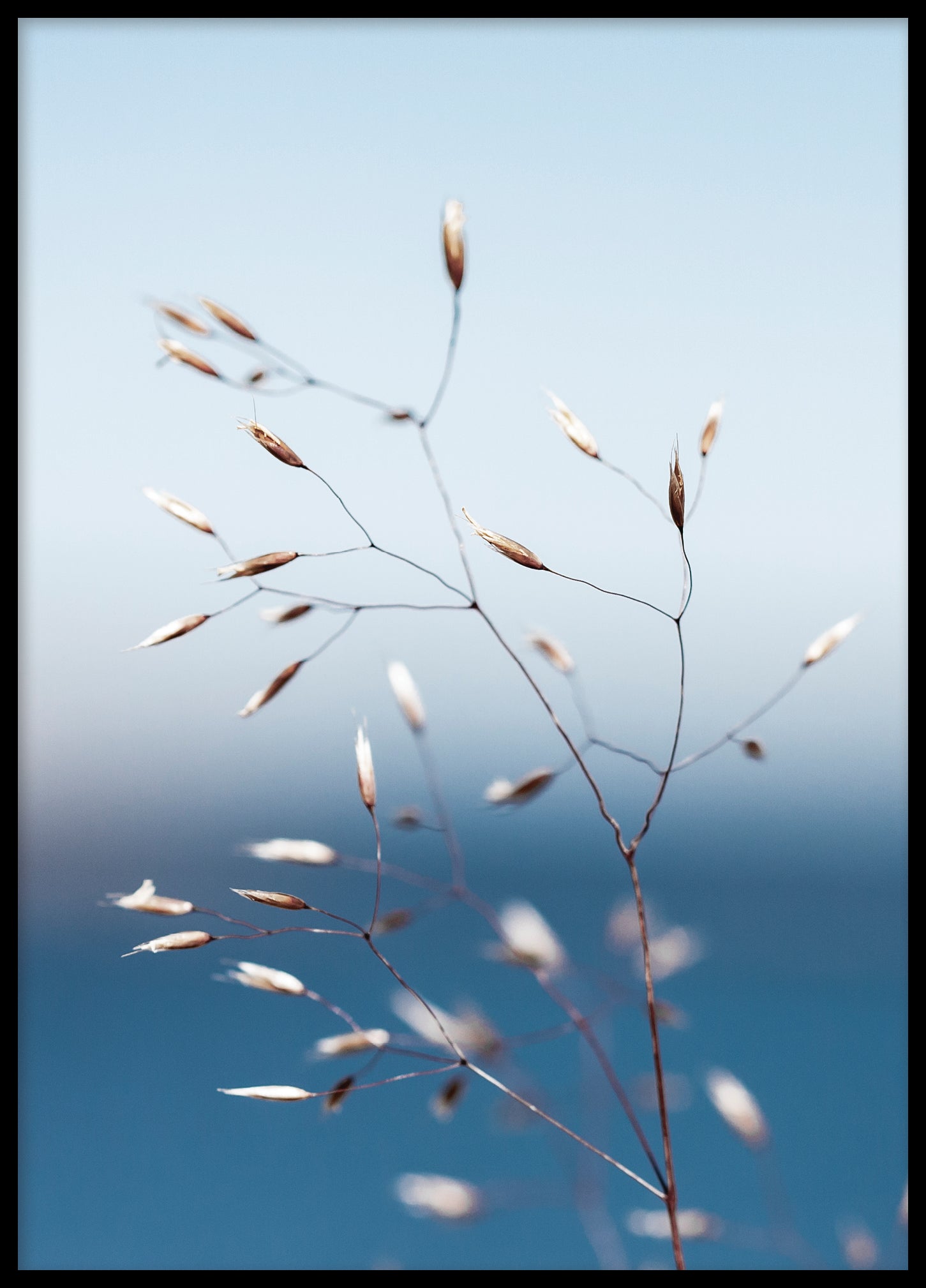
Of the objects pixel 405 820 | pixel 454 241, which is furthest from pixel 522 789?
pixel 454 241

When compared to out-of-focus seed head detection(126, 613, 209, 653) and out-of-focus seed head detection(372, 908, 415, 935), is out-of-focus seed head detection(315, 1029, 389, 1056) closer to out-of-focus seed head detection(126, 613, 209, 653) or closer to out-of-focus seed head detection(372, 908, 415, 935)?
out-of-focus seed head detection(372, 908, 415, 935)

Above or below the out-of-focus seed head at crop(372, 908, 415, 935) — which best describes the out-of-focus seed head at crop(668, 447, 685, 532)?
above

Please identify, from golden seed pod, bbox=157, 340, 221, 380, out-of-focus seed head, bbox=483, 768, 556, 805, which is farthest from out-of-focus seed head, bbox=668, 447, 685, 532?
golden seed pod, bbox=157, 340, 221, 380

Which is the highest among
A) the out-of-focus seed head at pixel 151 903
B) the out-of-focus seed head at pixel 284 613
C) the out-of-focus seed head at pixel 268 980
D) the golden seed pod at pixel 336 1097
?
the out-of-focus seed head at pixel 284 613

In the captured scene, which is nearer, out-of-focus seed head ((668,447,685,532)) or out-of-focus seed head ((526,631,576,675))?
out-of-focus seed head ((668,447,685,532))

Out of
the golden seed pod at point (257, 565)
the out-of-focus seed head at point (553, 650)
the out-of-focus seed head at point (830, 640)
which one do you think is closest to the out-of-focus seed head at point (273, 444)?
the golden seed pod at point (257, 565)

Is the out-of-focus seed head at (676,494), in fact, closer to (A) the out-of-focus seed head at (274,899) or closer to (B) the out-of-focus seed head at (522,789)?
(B) the out-of-focus seed head at (522,789)

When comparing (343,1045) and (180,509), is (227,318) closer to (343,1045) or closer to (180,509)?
(180,509)
